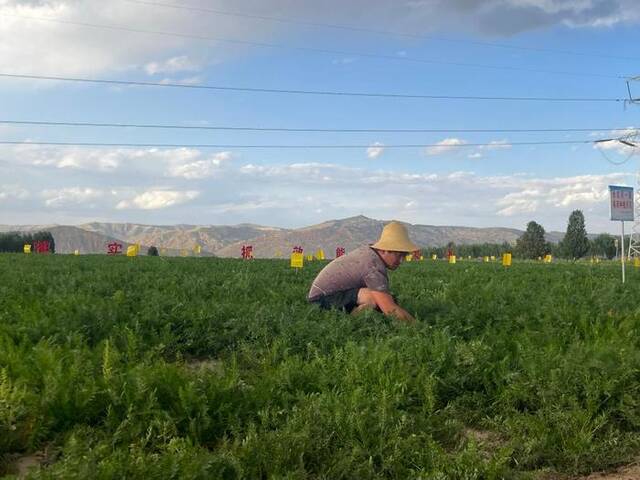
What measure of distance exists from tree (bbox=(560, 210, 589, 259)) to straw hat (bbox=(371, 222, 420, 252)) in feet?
314

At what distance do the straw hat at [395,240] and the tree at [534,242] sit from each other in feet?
296

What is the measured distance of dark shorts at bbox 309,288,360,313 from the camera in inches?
289

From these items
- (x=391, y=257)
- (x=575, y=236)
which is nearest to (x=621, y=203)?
(x=391, y=257)

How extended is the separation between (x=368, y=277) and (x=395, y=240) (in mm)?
531

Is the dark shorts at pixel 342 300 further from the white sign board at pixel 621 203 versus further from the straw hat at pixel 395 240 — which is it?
the white sign board at pixel 621 203

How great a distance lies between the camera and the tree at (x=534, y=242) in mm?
92688

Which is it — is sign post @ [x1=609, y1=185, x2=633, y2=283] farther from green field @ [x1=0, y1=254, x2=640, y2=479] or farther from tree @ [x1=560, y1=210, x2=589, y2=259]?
tree @ [x1=560, y1=210, x2=589, y2=259]

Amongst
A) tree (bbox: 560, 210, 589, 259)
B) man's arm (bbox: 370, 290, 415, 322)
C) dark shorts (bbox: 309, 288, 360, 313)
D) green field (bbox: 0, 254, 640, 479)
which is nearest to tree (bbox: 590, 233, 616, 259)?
tree (bbox: 560, 210, 589, 259)

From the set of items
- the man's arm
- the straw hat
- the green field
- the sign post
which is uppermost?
the sign post

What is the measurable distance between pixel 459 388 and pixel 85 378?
2778 mm

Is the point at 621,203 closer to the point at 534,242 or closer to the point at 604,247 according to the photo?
the point at 534,242

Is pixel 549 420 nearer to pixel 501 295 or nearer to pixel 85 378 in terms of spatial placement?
pixel 85 378

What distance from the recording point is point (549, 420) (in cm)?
409

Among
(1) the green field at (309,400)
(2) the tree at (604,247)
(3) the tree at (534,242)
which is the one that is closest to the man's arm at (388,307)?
(1) the green field at (309,400)
